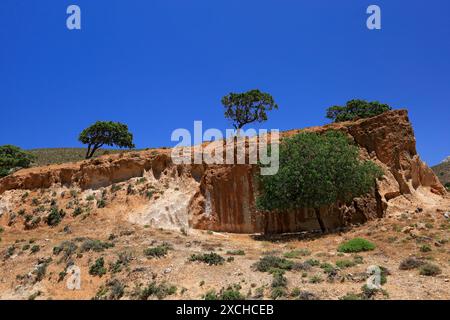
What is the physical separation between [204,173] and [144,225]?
18.5ft

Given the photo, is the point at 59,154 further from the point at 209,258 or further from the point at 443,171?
the point at 443,171

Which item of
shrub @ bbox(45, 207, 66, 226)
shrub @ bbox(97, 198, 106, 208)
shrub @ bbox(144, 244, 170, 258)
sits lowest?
shrub @ bbox(144, 244, 170, 258)

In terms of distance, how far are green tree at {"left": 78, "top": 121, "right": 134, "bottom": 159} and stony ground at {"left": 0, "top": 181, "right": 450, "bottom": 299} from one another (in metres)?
20.6

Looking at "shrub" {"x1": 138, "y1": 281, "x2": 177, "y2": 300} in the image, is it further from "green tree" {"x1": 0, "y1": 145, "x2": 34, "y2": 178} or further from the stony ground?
"green tree" {"x1": 0, "y1": 145, "x2": 34, "y2": 178}

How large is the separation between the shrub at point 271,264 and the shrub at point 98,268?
259 inches

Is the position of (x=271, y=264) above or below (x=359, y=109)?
below

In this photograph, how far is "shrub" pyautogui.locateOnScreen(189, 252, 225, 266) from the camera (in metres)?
16.2

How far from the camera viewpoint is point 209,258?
53.9 ft

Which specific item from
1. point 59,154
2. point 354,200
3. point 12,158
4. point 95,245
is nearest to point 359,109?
point 354,200

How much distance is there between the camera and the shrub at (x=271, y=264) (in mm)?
15031

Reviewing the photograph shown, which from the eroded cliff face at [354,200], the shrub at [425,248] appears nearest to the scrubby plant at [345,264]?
the shrub at [425,248]

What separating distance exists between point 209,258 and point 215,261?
0.36 metres

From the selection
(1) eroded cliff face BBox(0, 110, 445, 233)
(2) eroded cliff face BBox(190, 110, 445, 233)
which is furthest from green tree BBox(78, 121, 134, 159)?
(2) eroded cliff face BBox(190, 110, 445, 233)
